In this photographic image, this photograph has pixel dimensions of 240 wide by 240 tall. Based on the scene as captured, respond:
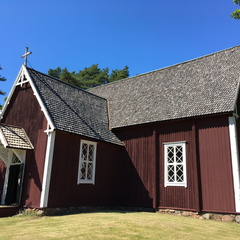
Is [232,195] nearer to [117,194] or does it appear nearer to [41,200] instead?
[117,194]

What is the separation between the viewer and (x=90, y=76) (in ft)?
148

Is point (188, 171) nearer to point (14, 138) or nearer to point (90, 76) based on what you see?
point (14, 138)

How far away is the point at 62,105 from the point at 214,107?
320 inches

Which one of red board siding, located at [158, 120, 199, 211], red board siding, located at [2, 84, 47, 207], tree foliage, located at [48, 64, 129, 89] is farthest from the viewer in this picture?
tree foliage, located at [48, 64, 129, 89]

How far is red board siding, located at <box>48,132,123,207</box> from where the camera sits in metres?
12.5

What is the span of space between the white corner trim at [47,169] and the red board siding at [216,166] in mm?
7227

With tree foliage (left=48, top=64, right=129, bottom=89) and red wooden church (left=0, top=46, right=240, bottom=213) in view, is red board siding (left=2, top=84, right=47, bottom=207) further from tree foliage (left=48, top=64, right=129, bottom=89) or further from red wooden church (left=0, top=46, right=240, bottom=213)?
tree foliage (left=48, top=64, right=129, bottom=89)

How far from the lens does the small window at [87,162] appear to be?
1374 centimetres

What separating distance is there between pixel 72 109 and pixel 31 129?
2.56 meters

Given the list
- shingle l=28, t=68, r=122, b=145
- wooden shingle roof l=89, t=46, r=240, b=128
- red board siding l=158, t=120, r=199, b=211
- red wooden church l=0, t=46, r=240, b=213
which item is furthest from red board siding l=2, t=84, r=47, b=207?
red board siding l=158, t=120, r=199, b=211

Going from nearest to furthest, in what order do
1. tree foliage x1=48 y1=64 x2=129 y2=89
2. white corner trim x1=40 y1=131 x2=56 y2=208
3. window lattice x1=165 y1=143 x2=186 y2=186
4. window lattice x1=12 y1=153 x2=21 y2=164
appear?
white corner trim x1=40 y1=131 x2=56 y2=208, window lattice x1=165 y1=143 x2=186 y2=186, window lattice x1=12 y1=153 x2=21 y2=164, tree foliage x1=48 y1=64 x2=129 y2=89

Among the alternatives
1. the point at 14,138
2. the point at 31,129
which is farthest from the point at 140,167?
the point at 14,138

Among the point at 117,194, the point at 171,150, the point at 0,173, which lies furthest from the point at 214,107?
the point at 0,173

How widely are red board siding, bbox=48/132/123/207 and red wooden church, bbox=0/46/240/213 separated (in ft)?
0.16
